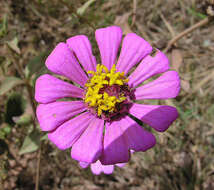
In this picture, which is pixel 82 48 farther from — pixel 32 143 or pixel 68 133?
pixel 32 143

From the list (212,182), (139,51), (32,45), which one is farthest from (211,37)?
(32,45)

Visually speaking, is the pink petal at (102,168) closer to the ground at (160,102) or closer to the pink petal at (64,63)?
the ground at (160,102)

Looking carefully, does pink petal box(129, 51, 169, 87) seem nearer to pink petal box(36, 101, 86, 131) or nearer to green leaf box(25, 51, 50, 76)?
pink petal box(36, 101, 86, 131)

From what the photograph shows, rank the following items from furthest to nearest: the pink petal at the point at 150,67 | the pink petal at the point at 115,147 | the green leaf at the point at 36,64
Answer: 1. the green leaf at the point at 36,64
2. the pink petal at the point at 150,67
3. the pink petal at the point at 115,147

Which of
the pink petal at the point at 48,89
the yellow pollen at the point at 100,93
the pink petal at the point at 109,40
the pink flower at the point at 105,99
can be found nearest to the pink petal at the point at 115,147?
the pink flower at the point at 105,99

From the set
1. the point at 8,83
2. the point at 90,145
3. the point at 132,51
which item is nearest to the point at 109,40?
the point at 132,51

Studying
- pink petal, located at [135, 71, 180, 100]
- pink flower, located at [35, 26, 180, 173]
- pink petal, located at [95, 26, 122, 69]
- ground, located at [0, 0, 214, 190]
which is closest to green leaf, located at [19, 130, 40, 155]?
ground, located at [0, 0, 214, 190]

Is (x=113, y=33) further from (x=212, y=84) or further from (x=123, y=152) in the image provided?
(x=212, y=84)
